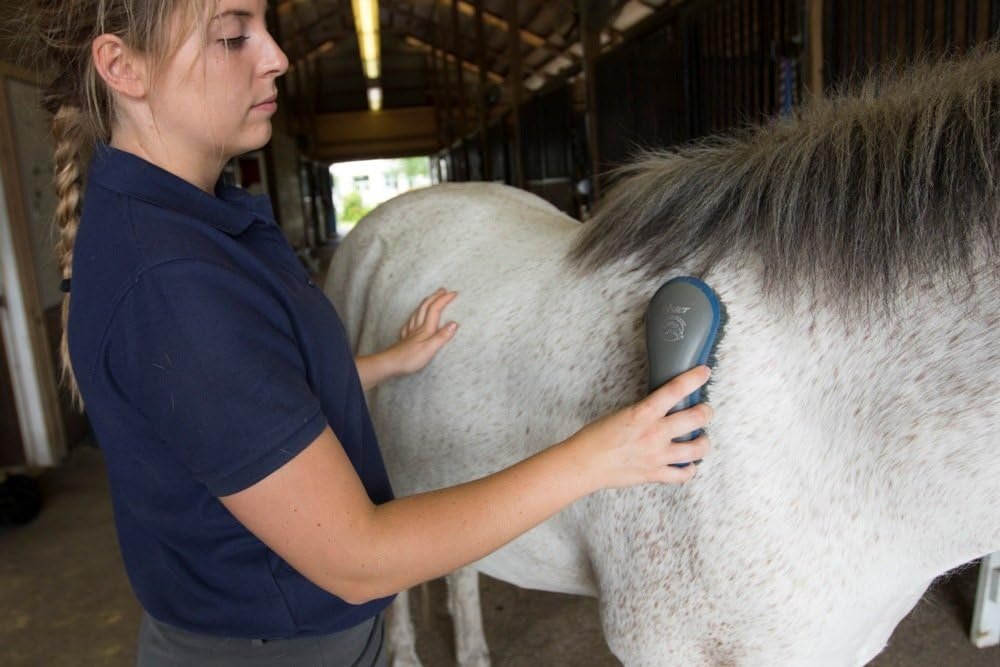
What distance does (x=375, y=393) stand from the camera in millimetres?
1829

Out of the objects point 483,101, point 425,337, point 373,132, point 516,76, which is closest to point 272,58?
point 425,337

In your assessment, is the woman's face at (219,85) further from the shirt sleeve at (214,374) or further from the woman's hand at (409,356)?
the woman's hand at (409,356)

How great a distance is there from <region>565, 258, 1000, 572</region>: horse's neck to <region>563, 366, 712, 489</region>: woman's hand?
13 centimetres

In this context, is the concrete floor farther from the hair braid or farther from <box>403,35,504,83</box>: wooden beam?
<box>403,35,504,83</box>: wooden beam

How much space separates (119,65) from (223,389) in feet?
1.13

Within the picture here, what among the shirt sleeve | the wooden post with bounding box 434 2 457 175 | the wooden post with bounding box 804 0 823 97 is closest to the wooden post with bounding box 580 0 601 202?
the wooden post with bounding box 804 0 823 97

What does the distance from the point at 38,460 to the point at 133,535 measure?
3.51m

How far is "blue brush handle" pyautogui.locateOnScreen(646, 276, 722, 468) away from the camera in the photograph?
80 cm

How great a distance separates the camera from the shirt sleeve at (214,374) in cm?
65

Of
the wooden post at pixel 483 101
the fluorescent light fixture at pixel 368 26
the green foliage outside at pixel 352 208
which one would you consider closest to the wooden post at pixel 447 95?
the fluorescent light fixture at pixel 368 26

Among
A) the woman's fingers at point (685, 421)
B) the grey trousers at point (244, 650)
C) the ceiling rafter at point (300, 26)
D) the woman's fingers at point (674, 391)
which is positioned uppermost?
the ceiling rafter at point (300, 26)

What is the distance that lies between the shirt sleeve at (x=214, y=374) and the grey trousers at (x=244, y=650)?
34cm

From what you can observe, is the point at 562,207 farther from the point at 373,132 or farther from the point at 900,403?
the point at 373,132

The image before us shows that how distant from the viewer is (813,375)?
0.86 metres
